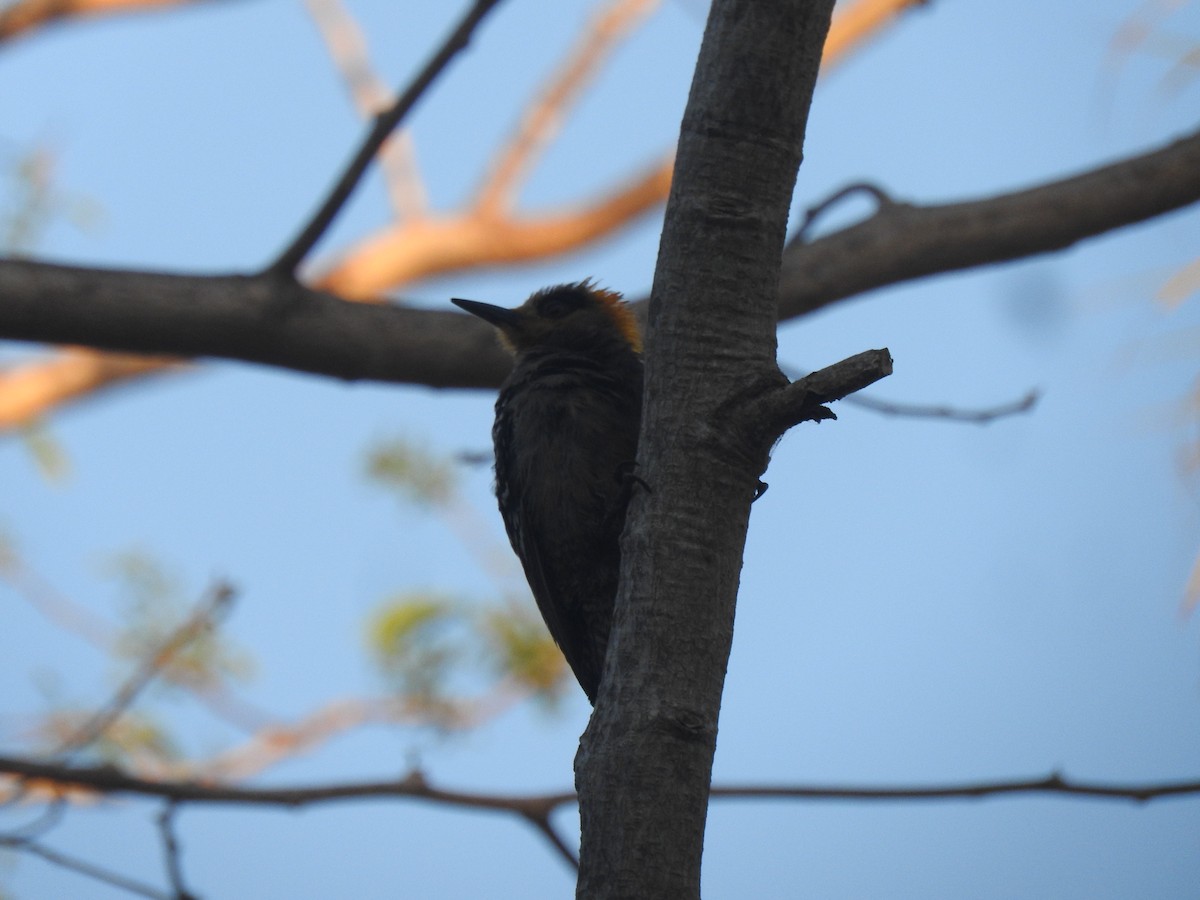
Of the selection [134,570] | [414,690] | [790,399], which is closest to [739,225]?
[790,399]

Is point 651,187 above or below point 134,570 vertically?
above

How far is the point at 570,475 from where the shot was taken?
10.4ft

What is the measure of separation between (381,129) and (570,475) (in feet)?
3.79

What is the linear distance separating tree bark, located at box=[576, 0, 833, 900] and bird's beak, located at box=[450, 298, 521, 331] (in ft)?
5.93

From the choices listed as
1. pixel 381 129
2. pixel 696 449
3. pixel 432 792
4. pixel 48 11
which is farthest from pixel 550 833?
pixel 48 11

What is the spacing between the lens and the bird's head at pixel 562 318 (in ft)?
12.4

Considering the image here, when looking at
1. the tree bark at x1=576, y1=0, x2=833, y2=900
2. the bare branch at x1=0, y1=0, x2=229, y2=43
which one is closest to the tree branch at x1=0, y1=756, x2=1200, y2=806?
the tree bark at x1=576, y1=0, x2=833, y2=900

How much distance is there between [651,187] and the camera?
6.46 metres

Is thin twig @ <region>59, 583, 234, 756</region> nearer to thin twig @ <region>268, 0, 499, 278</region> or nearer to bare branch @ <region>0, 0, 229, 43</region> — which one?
thin twig @ <region>268, 0, 499, 278</region>

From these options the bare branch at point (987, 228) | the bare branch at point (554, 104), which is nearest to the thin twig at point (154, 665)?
the bare branch at point (987, 228)

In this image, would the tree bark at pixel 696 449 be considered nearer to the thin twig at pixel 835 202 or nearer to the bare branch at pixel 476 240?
the thin twig at pixel 835 202

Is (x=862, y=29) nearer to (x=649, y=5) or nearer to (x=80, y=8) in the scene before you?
(x=649, y=5)

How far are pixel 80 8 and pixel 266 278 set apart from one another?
13.0ft

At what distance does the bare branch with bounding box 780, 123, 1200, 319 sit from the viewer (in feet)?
12.6
